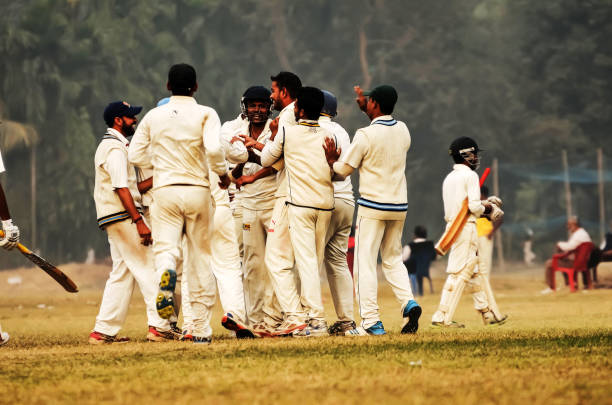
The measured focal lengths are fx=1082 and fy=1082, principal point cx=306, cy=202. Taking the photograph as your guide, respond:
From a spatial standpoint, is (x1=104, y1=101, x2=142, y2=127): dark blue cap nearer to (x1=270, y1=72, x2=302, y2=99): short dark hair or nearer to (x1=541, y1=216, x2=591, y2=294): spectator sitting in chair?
(x1=270, y1=72, x2=302, y2=99): short dark hair

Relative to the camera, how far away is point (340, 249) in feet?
32.2

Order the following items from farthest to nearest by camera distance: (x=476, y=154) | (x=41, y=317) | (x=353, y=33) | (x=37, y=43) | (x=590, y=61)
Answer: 1. (x=353, y=33)
2. (x=590, y=61)
3. (x=37, y=43)
4. (x=41, y=317)
5. (x=476, y=154)

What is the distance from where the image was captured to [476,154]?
1132 centimetres

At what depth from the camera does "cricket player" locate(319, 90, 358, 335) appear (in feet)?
31.7

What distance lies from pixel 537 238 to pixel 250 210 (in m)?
29.4

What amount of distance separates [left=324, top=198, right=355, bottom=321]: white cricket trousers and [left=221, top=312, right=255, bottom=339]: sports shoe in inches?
35.9

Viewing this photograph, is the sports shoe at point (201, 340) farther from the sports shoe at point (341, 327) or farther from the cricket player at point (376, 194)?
the sports shoe at point (341, 327)

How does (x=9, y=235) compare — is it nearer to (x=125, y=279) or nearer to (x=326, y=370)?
(x=125, y=279)

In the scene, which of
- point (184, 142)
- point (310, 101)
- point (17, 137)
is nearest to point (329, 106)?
point (310, 101)

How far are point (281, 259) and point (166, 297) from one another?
2139 mm

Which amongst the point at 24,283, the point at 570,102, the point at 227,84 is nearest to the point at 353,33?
the point at 227,84

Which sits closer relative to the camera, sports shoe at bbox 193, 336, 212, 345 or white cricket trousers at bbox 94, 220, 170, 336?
sports shoe at bbox 193, 336, 212, 345

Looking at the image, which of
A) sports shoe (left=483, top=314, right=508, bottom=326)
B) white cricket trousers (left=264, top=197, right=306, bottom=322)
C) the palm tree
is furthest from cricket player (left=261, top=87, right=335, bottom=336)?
the palm tree

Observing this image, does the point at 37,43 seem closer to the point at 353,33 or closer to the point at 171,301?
the point at 353,33
